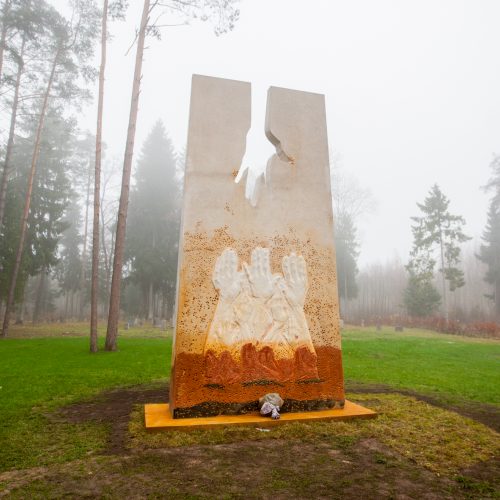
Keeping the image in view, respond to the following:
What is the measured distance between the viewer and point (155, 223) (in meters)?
31.3

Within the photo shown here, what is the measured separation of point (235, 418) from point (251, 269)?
1.90m

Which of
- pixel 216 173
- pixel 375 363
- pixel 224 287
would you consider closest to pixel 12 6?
pixel 216 173

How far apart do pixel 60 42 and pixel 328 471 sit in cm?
1978

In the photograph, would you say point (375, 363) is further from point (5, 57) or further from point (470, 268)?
point (470, 268)

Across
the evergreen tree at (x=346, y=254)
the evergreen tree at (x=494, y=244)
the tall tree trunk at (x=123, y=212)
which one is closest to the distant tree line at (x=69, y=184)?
the tall tree trunk at (x=123, y=212)

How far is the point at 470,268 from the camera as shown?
41.3 m

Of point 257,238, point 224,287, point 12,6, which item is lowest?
point 224,287

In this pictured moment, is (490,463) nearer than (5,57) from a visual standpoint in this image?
Yes

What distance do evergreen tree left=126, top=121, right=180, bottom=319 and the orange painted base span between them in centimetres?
2486

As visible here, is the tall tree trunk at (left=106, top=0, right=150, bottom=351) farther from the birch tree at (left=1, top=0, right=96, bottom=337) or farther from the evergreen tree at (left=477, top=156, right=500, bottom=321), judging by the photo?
the evergreen tree at (left=477, top=156, right=500, bottom=321)

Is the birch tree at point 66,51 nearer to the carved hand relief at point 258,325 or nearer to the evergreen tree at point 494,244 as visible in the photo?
the carved hand relief at point 258,325

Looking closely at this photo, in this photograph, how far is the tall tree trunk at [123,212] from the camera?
41.5 ft

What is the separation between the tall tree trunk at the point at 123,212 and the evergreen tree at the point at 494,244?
29256 millimetres

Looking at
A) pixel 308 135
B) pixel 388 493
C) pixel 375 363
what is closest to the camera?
pixel 388 493
